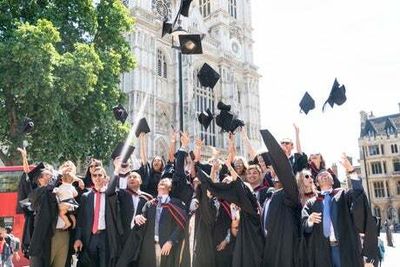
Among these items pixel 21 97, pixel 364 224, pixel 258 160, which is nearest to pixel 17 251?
pixel 21 97

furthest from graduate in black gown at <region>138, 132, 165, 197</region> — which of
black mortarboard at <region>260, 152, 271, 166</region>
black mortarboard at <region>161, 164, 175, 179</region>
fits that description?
black mortarboard at <region>260, 152, 271, 166</region>

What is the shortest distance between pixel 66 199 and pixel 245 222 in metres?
2.47

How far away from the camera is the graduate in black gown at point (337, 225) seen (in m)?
4.51

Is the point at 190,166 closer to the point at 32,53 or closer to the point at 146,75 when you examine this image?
the point at 32,53

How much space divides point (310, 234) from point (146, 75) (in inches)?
1087

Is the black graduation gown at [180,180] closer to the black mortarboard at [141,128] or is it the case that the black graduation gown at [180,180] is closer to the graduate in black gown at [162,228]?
the graduate in black gown at [162,228]

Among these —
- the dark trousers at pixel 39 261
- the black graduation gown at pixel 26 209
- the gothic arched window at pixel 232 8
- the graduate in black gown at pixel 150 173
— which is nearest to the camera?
the dark trousers at pixel 39 261

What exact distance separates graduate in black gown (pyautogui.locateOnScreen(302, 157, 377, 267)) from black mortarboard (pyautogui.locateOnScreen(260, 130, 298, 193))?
0.36 metres

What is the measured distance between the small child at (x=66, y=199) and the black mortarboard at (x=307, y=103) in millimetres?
4528

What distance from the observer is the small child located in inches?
217

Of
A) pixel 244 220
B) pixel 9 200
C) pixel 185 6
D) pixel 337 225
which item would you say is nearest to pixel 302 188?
pixel 337 225

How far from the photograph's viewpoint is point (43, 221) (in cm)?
539

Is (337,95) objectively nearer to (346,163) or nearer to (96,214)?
(346,163)

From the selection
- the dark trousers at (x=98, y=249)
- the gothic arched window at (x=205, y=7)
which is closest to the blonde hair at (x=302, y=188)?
the dark trousers at (x=98, y=249)
